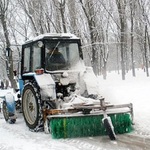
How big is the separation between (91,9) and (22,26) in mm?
10226

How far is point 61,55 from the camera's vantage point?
8.65 metres

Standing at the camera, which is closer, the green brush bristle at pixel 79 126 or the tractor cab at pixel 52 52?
the green brush bristle at pixel 79 126

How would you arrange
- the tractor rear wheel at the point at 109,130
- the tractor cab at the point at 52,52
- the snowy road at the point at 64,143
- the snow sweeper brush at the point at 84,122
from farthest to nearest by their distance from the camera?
the tractor cab at the point at 52,52
the snow sweeper brush at the point at 84,122
the tractor rear wheel at the point at 109,130
the snowy road at the point at 64,143

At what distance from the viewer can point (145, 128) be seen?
7547mm

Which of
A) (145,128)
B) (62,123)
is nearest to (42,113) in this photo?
(62,123)

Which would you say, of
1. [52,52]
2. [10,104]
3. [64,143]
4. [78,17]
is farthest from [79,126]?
[78,17]

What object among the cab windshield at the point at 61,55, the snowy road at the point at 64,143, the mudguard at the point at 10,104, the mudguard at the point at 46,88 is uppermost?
the cab windshield at the point at 61,55

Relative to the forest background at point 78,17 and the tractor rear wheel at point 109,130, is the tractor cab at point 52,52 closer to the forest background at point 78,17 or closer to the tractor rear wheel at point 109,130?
the tractor rear wheel at point 109,130

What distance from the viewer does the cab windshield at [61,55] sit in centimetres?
836

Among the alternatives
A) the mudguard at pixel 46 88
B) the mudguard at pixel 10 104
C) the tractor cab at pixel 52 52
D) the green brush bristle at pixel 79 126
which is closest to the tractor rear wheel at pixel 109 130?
the green brush bristle at pixel 79 126

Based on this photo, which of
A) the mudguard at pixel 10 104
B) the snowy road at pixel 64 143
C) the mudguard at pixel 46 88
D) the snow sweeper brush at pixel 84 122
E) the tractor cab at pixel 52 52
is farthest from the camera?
the mudguard at pixel 10 104

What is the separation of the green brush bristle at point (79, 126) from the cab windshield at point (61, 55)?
1721 millimetres

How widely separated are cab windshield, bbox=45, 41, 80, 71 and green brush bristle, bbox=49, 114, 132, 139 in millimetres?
1721

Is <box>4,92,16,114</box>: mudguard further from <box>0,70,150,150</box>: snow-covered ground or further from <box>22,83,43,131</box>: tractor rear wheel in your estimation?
<box>22,83,43,131</box>: tractor rear wheel
